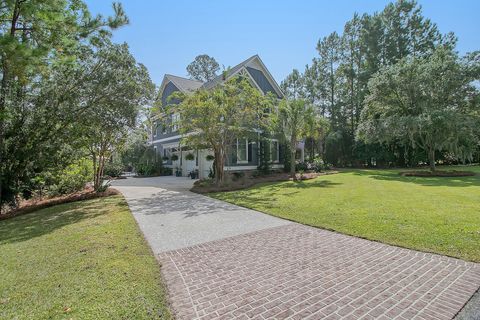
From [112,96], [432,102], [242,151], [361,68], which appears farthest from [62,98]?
[361,68]

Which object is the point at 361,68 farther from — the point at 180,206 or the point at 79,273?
the point at 79,273

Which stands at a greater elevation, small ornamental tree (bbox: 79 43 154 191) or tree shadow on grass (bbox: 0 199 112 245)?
small ornamental tree (bbox: 79 43 154 191)

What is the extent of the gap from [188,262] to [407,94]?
64.4ft

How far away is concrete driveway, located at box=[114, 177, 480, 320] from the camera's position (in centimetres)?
268

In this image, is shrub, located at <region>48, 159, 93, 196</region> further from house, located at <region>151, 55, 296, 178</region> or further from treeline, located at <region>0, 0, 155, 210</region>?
house, located at <region>151, 55, 296, 178</region>

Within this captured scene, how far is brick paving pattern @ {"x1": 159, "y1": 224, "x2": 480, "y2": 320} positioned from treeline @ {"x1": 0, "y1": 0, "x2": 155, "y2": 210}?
6.20m

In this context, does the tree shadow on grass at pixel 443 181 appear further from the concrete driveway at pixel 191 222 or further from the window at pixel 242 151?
the concrete driveway at pixel 191 222

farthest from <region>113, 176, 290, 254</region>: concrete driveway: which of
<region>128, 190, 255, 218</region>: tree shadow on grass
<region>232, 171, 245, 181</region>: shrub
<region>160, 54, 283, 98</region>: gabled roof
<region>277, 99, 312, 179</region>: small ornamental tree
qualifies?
<region>160, 54, 283, 98</region>: gabled roof

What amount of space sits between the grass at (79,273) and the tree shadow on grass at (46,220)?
35 millimetres

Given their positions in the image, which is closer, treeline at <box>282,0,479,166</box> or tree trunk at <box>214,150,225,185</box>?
tree trunk at <box>214,150,225,185</box>

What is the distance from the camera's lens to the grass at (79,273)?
2.72m

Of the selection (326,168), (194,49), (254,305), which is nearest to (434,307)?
(254,305)

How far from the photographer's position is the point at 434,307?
2674 millimetres

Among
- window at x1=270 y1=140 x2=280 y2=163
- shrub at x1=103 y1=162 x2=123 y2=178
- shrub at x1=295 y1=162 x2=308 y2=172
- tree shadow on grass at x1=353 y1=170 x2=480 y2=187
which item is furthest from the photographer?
shrub at x1=103 y1=162 x2=123 y2=178
